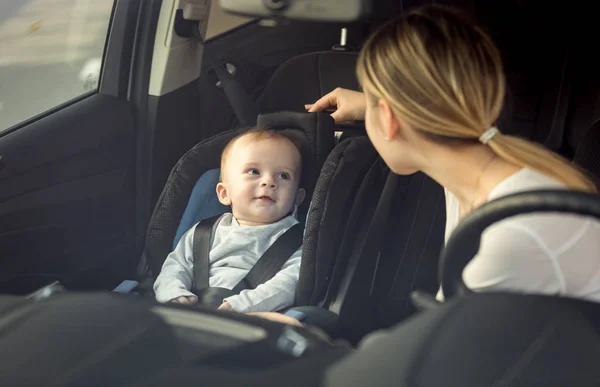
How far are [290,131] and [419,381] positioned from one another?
1542 millimetres

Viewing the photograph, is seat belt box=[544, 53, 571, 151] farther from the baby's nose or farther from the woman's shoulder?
the woman's shoulder

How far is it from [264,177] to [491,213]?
1.32 m

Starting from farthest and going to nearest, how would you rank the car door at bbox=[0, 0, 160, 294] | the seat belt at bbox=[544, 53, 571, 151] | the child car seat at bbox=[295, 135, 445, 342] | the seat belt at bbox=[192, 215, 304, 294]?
the seat belt at bbox=[544, 53, 571, 151]
the car door at bbox=[0, 0, 160, 294]
the seat belt at bbox=[192, 215, 304, 294]
the child car seat at bbox=[295, 135, 445, 342]

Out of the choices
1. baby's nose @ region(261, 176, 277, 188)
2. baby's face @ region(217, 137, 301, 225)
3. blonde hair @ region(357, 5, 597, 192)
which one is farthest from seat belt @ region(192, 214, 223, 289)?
blonde hair @ region(357, 5, 597, 192)

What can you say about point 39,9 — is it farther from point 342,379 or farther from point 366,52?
point 342,379

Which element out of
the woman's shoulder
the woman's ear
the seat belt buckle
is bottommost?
the seat belt buckle

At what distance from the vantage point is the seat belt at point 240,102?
8.48 feet

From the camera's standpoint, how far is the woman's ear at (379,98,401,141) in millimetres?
1549

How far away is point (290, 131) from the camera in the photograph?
232 cm

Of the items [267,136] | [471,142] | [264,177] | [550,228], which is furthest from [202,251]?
[550,228]

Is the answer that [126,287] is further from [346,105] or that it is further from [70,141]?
[346,105]

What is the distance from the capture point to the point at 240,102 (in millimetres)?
2629

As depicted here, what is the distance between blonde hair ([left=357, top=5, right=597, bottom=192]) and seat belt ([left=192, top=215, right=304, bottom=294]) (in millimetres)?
797

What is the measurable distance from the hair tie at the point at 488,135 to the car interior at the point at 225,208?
141 millimetres
